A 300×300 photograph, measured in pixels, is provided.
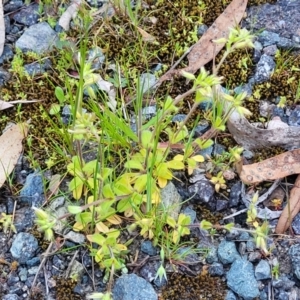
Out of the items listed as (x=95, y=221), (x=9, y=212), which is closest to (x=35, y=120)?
(x=9, y=212)

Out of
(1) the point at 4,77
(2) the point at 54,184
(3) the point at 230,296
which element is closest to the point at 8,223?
(2) the point at 54,184

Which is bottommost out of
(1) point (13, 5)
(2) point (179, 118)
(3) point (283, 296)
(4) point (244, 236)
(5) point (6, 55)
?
(3) point (283, 296)

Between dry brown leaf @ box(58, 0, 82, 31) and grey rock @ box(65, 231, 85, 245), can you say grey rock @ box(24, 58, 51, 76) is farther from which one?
grey rock @ box(65, 231, 85, 245)

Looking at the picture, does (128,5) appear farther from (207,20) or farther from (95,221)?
(95,221)

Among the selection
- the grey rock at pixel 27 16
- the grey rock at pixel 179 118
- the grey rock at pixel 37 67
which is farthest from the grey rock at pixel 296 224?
the grey rock at pixel 27 16

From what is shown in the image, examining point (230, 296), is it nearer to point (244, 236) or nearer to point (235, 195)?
point (244, 236)
